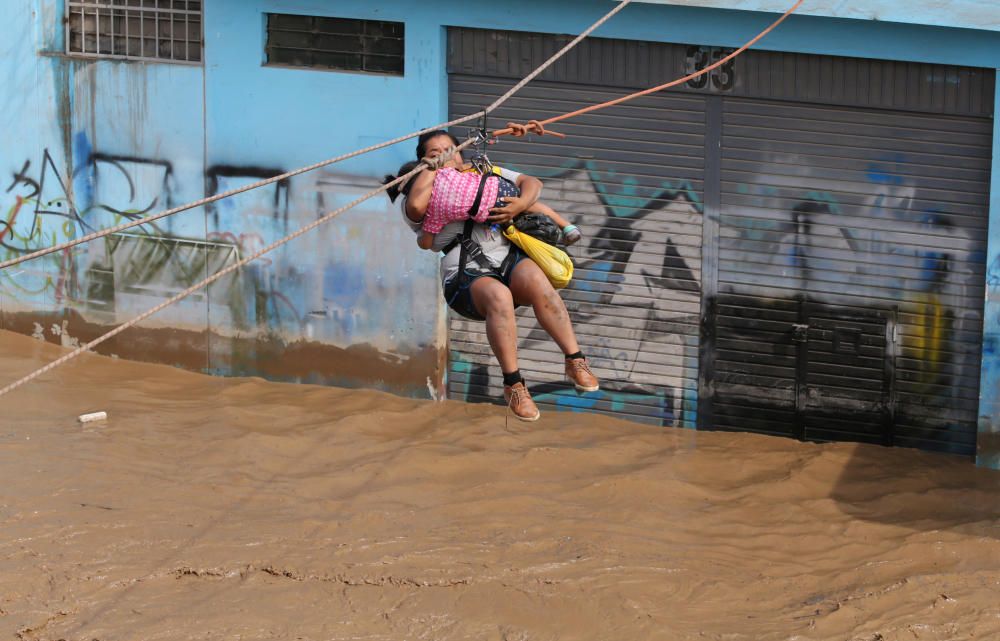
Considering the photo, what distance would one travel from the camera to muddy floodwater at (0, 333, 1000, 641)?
713cm

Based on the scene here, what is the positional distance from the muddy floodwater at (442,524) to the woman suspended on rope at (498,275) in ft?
4.02

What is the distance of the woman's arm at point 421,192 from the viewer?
684 centimetres

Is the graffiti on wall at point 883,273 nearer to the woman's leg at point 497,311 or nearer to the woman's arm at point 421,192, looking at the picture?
the woman's leg at point 497,311

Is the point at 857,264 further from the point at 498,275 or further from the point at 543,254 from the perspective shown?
the point at 498,275

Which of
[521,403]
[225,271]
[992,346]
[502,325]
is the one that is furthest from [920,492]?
[225,271]

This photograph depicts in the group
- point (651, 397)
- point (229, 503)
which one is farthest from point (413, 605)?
point (651, 397)

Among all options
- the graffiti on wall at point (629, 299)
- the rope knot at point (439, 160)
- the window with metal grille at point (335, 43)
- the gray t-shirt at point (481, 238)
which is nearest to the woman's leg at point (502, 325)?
the gray t-shirt at point (481, 238)

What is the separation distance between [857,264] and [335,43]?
4055 mm

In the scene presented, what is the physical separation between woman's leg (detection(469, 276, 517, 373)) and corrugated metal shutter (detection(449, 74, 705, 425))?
3.29 m

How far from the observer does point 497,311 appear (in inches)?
274

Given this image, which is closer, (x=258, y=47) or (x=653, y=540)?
(x=653, y=540)

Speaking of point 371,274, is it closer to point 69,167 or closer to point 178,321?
point 178,321

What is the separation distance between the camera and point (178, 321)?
35.4ft

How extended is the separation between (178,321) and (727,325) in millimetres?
4112
